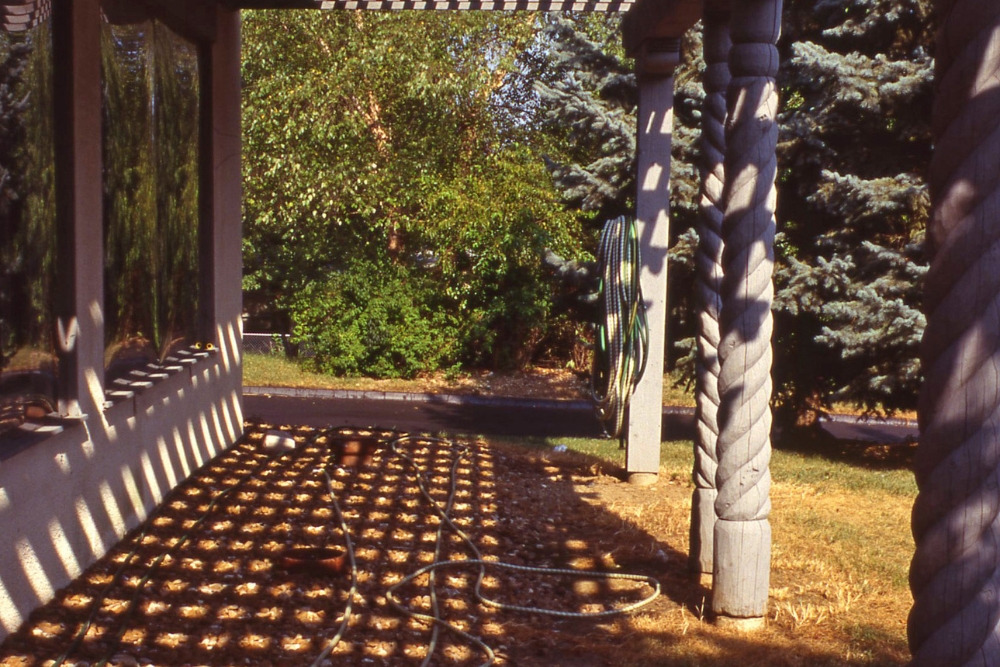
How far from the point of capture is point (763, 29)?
4.91 m

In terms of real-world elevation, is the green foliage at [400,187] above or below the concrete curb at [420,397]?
above

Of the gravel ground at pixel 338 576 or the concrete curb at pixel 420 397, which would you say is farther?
the concrete curb at pixel 420 397

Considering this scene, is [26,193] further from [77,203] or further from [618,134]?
[618,134]

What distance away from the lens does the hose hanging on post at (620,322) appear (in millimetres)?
7578

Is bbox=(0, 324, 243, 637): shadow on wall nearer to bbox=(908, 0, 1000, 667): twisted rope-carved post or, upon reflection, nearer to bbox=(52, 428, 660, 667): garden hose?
bbox=(52, 428, 660, 667): garden hose

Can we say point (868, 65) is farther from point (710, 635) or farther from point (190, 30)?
point (710, 635)

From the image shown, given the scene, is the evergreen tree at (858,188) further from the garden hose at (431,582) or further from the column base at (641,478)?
the garden hose at (431,582)

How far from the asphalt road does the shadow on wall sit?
5366 millimetres

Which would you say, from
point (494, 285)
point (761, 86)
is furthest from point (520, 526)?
point (494, 285)

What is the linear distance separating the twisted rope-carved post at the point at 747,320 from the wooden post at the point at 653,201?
3.22 meters

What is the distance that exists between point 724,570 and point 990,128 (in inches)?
119

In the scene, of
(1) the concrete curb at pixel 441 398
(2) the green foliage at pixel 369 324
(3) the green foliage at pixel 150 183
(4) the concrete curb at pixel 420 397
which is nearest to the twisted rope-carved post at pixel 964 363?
(3) the green foliage at pixel 150 183

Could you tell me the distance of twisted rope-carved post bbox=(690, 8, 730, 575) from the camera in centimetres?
589

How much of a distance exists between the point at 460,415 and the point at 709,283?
407 inches
